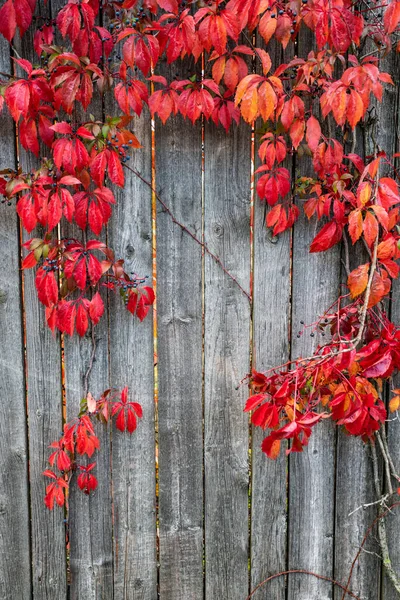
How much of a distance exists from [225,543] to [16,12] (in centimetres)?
171

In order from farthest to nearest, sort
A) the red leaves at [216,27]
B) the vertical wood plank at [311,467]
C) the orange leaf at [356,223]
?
the vertical wood plank at [311,467]
the orange leaf at [356,223]
the red leaves at [216,27]

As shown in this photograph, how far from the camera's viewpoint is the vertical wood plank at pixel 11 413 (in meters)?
1.81

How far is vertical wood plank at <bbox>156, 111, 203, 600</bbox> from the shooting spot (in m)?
1.83

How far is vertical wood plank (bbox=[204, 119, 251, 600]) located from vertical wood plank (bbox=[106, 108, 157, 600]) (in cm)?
18

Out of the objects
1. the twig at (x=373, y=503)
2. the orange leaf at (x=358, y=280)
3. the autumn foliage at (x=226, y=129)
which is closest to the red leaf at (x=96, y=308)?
the autumn foliage at (x=226, y=129)

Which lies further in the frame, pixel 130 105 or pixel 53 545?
pixel 53 545

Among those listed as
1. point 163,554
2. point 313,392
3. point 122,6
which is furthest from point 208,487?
point 122,6

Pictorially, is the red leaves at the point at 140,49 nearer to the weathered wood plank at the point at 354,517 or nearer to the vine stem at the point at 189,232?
the vine stem at the point at 189,232

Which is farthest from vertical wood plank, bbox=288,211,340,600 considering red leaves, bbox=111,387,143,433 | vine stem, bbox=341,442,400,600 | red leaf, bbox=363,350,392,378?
red leaves, bbox=111,387,143,433

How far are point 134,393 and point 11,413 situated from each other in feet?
1.27

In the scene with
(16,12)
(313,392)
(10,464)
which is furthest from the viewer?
(10,464)

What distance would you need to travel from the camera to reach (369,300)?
177 cm

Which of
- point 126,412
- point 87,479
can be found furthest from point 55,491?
point 126,412

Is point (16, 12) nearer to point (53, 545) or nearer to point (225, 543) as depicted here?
point (53, 545)
